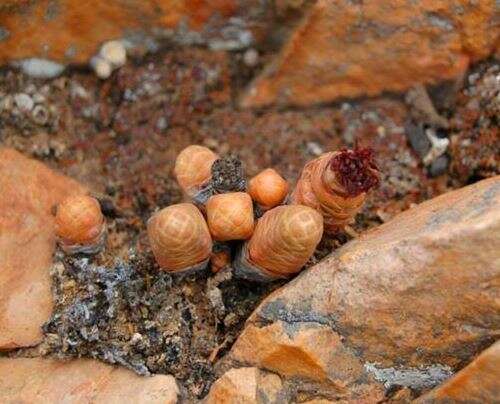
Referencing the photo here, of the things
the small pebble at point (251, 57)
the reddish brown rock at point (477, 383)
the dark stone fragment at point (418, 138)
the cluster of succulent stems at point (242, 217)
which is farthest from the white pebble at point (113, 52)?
the reddish brown rock at point (477, 383)

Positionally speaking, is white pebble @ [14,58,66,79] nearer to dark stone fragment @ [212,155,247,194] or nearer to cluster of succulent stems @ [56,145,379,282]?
cluster of succulent stems @ [56,145,379,282]

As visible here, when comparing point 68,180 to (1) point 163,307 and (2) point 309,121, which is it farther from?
(2) point 309,121

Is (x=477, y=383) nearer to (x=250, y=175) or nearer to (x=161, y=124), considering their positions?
(x=250, y=175)

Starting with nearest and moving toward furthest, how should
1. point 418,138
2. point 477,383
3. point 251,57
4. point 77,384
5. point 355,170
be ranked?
point 477,383 → point 355,170 → point 77,384 → point 418,138 → point 251,57

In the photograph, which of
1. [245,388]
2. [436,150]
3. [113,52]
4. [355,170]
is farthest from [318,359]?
[113,52]

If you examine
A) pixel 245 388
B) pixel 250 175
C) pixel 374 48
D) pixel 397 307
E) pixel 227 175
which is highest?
pixel 374 48
